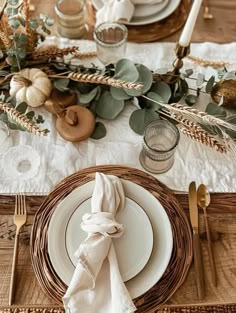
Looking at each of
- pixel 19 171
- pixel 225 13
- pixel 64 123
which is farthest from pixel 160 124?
pixel 225 13

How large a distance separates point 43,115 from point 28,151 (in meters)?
0.10

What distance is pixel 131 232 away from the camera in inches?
32.6

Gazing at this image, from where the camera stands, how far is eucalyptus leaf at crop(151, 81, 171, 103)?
0.98 metres

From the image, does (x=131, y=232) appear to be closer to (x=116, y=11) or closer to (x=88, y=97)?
(x=88, y=97)

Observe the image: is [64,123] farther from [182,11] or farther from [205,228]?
[182,11]

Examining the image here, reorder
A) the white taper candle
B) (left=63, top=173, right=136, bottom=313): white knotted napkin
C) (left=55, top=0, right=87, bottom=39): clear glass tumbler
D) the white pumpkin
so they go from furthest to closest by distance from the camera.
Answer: (left=55, top=0, right=87, bottom=39): clear glass tumbler, the white pumpkin, the white taper candle, (left=63, top=173, right=136, bottom=313): white knotted napkin

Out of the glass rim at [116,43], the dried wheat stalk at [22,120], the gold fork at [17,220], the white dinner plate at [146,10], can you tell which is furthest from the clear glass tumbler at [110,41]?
the gold fork at [17,220]

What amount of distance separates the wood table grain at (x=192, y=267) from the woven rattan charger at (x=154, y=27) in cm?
46

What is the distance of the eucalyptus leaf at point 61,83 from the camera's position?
1.00 meters

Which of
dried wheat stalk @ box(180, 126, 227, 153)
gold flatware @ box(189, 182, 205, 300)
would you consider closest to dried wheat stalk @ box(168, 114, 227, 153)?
dried wheat stalk @ box(180, 126, 227, 153)

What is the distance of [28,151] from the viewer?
97 centimetres

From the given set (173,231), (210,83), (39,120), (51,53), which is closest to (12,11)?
(51,53)

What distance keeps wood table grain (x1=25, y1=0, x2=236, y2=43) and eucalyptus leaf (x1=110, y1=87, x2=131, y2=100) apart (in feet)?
0.75

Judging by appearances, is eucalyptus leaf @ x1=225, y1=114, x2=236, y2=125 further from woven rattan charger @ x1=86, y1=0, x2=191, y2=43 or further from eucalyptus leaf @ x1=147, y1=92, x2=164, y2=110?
woven rattan charger @ x1=86, y1=0, x2=191, y2=43
